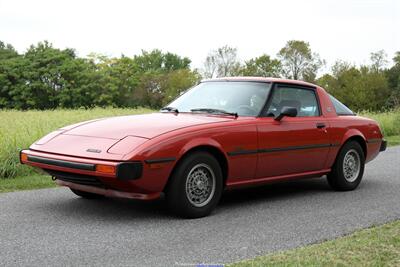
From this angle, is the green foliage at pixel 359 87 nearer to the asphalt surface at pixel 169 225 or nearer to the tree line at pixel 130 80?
the tree line at pixel 130 80

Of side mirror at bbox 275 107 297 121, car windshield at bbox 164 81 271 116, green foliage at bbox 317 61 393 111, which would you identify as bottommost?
green foliage at bbox 317 61 393 111

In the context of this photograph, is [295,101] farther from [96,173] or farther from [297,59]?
[297,59]

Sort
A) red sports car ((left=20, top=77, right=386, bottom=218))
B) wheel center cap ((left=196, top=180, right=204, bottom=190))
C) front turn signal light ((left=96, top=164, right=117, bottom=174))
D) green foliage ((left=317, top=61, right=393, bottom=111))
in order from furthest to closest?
1. green foliage ((left=317, top=61, right=393, bottom=111))
2. wheel center cap ((left=196, top=180, right=204, bottom=190))
3. red sports car ((left=20, top=77, right=386, bottom=218))
4. front turn signal light ((left=96, top=164, right=117, bottom=174))

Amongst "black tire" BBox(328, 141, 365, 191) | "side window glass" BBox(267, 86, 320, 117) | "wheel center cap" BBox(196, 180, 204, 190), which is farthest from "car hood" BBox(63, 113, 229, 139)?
"black tire" BBox(328, 141, 365, 191)

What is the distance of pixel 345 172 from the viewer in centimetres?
780

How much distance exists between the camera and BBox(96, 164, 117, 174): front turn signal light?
16.9 ft

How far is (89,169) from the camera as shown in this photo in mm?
5262

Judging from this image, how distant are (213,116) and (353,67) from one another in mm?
78090

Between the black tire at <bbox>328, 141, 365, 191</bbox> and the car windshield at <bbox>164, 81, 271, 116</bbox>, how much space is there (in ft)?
5.31

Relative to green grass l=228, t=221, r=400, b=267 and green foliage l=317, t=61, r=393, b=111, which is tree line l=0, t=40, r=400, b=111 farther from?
green grass l=228, t=221, r=400, b=267

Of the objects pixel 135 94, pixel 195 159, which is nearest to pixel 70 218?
pixel 195 159

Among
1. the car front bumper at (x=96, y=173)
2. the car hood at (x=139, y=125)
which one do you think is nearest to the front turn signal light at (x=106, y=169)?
the car front bumper at (x=96, y=173)

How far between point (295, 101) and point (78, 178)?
302 cm

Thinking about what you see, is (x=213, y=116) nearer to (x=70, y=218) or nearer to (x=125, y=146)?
(x=125, y=146)
